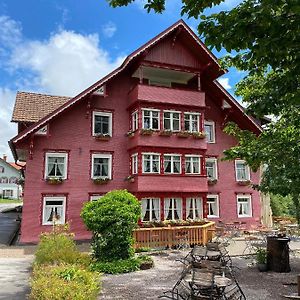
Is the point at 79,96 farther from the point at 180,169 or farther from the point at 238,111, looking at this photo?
the point at 238,111

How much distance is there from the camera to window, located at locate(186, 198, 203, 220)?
2050 centimetres

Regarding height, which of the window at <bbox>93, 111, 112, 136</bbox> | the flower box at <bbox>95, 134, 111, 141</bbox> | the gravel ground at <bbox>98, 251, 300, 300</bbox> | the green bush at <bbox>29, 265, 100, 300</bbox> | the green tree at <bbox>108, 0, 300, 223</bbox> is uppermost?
the window at <bbox>93, 111, 112, 136</bbox>

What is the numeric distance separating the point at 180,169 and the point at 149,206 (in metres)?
3.05

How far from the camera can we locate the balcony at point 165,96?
19.8 meters

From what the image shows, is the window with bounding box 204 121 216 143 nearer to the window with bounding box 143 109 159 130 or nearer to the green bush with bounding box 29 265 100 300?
the window with bounding box 143 109 159 130

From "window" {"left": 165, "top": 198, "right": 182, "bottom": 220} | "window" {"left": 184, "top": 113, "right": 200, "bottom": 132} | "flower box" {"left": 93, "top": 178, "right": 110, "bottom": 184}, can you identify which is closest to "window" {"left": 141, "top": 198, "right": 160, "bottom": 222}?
"window" {"left": 165, "top": 198, "right": 182, "bottom": 220}

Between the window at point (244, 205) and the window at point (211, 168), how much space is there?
2.52m

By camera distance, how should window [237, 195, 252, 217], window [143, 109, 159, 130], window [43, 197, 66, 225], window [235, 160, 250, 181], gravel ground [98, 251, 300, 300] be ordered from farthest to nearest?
window [235, 160, 250, 181] → window [237, 195, 252, 217] → window [143, 109, 159, 130] → window [43, 197, 66, 225] → gravel ground [98, 251, 300, 300]

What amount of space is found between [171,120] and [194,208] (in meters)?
5.81

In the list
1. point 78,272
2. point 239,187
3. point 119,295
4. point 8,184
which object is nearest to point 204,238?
point 239,187

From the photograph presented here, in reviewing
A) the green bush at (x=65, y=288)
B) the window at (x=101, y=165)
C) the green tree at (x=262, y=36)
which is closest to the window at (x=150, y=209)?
the window at (x=101, y=165)

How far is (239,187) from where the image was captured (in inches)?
936

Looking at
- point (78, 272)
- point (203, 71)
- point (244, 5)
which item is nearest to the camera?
point (244, 5)

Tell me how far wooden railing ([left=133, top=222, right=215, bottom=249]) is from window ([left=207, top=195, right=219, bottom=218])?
4.41 metres
